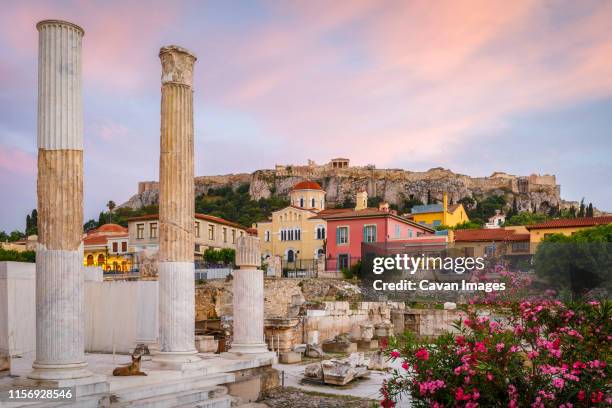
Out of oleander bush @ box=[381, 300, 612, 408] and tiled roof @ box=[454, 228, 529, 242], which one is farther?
tiled roof @ box=[454, 228, 529, 242]

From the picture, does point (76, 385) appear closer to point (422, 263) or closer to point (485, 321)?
point (485, 321)

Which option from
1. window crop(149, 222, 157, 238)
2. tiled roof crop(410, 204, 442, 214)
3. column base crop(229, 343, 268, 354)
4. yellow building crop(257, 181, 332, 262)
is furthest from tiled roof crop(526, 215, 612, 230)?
column base crop(229, 343, 268, 354)

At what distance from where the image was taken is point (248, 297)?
45.4ft

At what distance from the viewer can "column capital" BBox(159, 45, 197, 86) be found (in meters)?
11.4

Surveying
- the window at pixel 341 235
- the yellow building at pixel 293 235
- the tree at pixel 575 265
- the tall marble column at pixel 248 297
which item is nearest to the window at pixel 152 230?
the yellow building at pixel 293 235

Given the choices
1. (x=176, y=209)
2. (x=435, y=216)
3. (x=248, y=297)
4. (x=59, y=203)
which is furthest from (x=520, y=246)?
(x=59, y=203)

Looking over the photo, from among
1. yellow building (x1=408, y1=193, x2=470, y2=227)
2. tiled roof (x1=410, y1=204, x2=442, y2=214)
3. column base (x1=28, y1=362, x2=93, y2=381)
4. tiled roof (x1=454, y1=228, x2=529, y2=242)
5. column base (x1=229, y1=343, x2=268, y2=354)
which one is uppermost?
tiled roof (x1=410, y1=204, x2=442, y2=214)

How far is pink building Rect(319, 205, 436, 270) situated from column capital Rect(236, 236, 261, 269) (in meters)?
33.1

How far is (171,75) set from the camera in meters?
11.4

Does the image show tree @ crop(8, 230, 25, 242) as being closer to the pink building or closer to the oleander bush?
the pink building

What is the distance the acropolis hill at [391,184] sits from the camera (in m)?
132

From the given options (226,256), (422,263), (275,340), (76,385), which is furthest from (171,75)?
(226,256)

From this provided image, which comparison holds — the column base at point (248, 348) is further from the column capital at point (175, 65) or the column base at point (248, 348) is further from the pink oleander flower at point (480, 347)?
the pink oleander flower at point (480, 347)

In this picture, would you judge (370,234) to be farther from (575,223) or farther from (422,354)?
(422,354)
